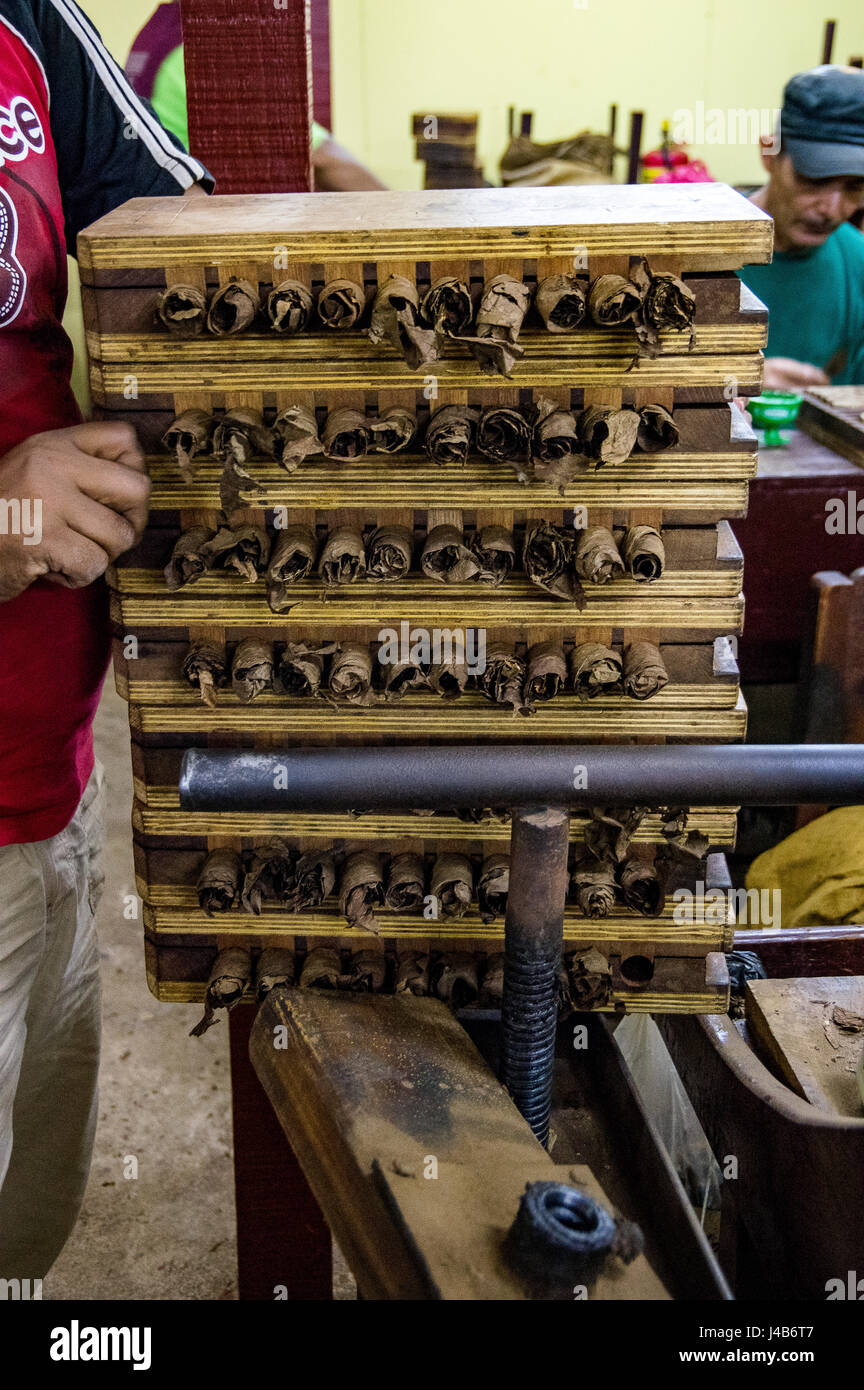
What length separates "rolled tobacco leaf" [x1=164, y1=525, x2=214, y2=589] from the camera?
3.92 feet

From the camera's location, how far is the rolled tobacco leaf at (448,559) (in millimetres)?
1166

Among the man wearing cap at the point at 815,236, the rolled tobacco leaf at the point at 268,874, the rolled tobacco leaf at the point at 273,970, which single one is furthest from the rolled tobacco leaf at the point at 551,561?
the man wearing cap at the point at 815,236

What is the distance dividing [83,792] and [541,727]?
32.6 inches

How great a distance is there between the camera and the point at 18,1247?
2180 millimetres

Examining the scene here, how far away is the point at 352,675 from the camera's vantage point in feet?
3.98

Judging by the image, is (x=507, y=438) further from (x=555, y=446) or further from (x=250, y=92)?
(x=250, y=92)

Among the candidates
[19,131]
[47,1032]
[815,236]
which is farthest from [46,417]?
[815,236]

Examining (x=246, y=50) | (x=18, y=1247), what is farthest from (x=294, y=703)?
(x=18, y=1247)

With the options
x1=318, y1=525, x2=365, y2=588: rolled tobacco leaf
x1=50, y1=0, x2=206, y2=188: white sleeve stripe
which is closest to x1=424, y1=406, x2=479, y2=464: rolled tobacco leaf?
x1=318, y1=525, x2=365, y2=588: rolled tobacco leaf

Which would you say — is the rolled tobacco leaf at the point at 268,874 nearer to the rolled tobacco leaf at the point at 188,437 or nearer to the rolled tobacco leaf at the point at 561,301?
the rolled tobacco leaf at the point at 188,437

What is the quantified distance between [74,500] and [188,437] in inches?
5.1

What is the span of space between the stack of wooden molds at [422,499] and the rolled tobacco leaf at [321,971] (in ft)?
0.04

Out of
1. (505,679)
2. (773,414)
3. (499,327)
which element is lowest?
(773,414)
